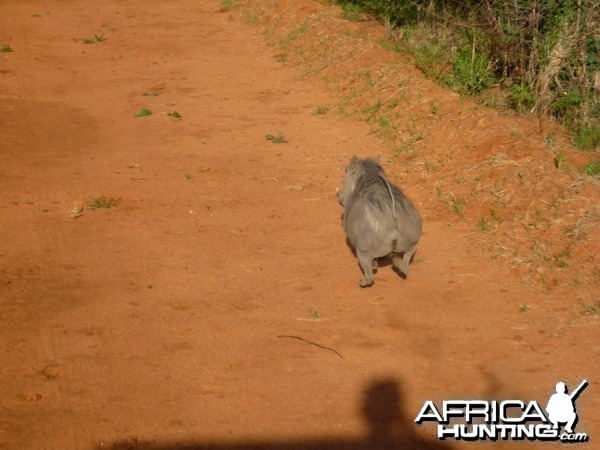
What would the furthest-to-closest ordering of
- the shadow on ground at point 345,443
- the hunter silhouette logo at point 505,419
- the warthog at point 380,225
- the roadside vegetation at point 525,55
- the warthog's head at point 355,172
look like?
the roadside vegetation at point 525,55
the warthog's head at point 355,172
the warthog at point 380,225
the hunter silhouette logo at point 505,419
the shadow on ground at point 345,443

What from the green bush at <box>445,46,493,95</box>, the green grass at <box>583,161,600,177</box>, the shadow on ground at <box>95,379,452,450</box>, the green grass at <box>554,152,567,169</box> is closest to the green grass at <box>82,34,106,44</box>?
the green bush at <box>445,46,493,95</box>

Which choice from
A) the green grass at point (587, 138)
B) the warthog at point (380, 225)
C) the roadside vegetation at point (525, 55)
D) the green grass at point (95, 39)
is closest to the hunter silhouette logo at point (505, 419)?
the warthog at point (380, 225)

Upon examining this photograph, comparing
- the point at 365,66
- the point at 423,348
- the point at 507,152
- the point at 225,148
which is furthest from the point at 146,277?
the point at 365,66

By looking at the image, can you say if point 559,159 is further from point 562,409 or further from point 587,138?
point 562,409

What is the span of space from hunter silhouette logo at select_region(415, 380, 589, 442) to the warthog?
1.67 m

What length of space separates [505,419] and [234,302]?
8.22 feet

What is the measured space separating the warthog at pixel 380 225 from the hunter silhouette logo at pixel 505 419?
167cm

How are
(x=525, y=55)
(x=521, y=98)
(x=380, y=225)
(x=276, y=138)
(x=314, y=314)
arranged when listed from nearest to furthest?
(x=314, y=314) < (x=380, y=225) < (x=521, y=98) < (x=525, y=55) < (x=276, y=138)

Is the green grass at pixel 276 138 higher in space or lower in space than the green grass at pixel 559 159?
lower

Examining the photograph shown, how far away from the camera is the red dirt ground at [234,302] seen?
5.18 meters

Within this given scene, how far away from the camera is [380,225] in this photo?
6.56m

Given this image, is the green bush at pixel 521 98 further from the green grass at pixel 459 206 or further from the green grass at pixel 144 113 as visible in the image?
the green grass at pixel 144 113

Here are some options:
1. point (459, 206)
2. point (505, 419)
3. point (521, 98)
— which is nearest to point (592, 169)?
point (459, 206)

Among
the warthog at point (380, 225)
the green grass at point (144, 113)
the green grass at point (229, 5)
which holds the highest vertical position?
the warthog at point (380, 225)
